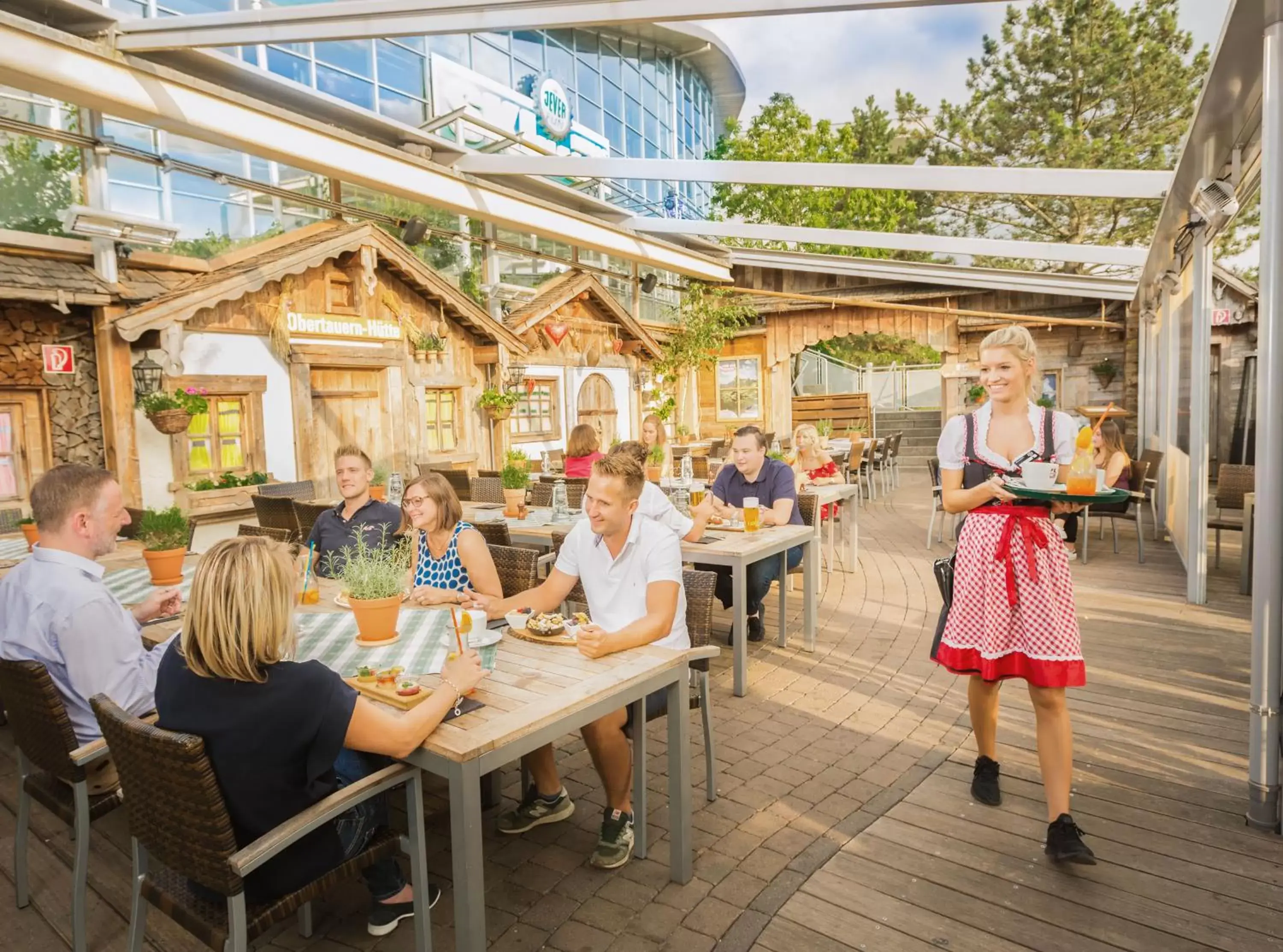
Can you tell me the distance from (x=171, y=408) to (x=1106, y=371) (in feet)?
46.0

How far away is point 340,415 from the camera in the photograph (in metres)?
8.80

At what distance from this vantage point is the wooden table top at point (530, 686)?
1865mm

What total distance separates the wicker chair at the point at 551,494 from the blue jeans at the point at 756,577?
5.07 feet

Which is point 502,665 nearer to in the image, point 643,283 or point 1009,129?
point 643,283

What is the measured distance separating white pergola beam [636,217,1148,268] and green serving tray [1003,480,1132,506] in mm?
6794

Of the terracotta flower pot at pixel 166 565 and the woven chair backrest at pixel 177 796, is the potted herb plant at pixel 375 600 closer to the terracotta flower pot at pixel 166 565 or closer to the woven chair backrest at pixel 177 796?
the woven chair backrest at pixel 177 796

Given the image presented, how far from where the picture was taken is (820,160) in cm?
2152

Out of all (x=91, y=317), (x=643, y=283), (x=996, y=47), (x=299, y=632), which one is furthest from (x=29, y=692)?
(x=996, y=47)

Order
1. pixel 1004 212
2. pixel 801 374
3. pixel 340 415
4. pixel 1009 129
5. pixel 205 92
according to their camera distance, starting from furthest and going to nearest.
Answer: pixel 801 374 → pixel 1004 212 → pixel 1009 129 → pixel 340 415 → pixel 205 92

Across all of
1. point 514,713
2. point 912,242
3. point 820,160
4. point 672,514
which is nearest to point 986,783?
point 672,514

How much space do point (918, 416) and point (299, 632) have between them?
1808 cm

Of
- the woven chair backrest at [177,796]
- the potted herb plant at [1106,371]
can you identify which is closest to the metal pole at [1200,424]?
the woven chair backrest at [177,796]

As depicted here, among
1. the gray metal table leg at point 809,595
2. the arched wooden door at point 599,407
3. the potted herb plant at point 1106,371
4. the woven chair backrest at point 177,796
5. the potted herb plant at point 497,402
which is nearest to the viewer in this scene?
the woven chair backrest at point 177,796

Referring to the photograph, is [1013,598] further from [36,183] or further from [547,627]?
[36,183]
